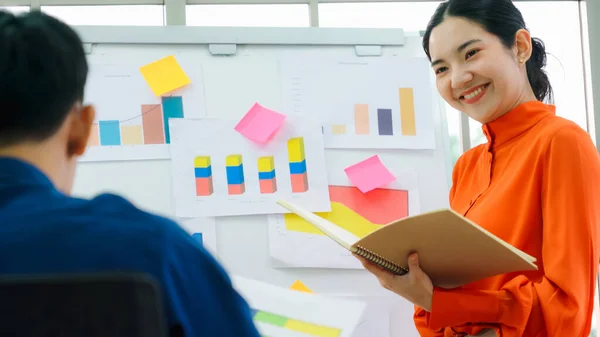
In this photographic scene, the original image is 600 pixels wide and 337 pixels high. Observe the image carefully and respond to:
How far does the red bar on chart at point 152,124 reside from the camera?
183 cm

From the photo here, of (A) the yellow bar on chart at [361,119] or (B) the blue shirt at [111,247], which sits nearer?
(B) the blue shirt at [111,247]

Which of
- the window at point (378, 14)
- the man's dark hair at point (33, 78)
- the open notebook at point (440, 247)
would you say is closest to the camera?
the man's dark hair at point (33, 78)

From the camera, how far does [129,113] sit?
5.99ft

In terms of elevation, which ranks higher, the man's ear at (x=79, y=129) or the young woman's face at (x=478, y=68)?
the young woman's face at (x=478, y=68)

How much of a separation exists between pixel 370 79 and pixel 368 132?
159mm

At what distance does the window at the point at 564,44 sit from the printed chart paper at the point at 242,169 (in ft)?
4.18

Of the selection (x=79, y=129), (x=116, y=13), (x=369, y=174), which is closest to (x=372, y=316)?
(x=369, y=174)

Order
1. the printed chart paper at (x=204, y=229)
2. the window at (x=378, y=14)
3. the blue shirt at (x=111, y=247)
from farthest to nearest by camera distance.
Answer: the window at (x=378, y=14) → the printed chart paper at (x=204, y=229) → the blue shirt at (x=111, y=247)

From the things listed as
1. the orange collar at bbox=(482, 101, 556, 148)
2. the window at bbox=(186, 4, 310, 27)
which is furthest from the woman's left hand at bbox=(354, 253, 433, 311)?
the window at bbox=(186, 4, 310, 27)

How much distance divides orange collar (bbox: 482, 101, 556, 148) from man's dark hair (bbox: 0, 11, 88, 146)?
994 mm

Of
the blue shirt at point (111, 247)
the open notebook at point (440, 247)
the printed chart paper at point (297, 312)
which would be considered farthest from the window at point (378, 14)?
the blue shirt at point (111, 247)

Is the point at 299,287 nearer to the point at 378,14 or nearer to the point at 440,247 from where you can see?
the point at 440,247

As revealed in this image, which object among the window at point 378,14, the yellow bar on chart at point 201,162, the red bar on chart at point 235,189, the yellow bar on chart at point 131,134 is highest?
the window at point 378,14

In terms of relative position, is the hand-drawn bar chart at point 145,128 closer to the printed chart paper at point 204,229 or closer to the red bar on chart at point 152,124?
the red bar on chart at point 152,124
